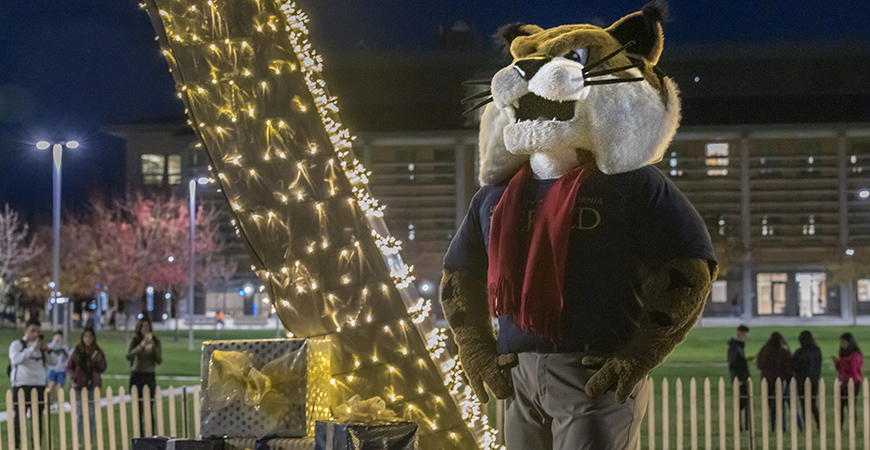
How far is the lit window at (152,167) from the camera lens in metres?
45.0

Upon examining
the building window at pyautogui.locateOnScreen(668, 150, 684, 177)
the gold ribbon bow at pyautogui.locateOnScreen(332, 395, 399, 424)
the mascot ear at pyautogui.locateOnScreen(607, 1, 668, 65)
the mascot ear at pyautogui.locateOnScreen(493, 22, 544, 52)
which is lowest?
the gold ribbon bow at pyautogui.locateOnScreen(332, 395, 399, 424)

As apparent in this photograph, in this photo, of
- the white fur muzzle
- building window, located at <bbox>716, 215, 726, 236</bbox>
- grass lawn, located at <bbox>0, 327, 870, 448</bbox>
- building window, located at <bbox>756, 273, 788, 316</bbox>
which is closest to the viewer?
the white fur muzzle

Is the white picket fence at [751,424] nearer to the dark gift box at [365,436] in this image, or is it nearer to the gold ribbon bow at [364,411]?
the gold ribbon bow at [364,411]

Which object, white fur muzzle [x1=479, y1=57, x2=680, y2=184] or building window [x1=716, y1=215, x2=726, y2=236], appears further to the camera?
building window [x1=716, y1=215, x2=726, y2=236]

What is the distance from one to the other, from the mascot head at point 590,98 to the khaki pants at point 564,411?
0.66 metres

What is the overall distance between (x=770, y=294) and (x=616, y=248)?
4338cm

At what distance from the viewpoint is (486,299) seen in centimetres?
339

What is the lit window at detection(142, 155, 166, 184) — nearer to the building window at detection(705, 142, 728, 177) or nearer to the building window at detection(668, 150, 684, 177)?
the building window at detection(668, 150, 684, 177)

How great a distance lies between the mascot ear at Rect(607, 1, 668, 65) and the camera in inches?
123

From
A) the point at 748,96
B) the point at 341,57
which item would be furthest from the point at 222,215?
the point at 748,96

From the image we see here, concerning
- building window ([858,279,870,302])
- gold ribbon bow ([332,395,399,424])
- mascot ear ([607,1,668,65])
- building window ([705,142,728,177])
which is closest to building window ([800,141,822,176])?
building window ([705,142,728,177])

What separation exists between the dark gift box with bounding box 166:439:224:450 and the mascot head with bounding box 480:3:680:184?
6.05 feet

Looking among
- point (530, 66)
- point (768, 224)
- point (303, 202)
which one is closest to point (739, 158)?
point (768, 224)

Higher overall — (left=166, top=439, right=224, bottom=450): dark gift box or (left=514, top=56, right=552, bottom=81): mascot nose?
(left=514, top=56, right=552, bottom=81): mascot nose
